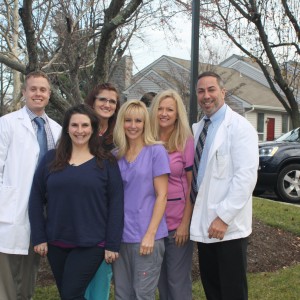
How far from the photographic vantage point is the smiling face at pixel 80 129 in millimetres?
3291

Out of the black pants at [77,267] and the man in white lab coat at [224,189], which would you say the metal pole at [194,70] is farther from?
the black pants at [77,267]

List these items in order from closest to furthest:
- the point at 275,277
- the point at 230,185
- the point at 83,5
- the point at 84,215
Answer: the point at 84,215 < the point at 230,185 < the point at 275,277 < the point at 83,5

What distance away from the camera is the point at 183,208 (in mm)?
3555

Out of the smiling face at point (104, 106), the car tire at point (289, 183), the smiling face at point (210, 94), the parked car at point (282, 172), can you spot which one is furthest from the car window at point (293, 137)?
the smiling face at point (104, 106)

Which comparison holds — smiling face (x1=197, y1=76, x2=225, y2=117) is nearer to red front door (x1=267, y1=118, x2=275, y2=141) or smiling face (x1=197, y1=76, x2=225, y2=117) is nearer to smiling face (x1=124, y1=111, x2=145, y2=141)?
smiling face (x1=124, y1=111, x2=145, y2=141)

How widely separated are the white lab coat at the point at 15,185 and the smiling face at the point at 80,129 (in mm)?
447

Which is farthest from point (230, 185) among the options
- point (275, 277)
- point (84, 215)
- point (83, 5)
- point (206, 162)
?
point (83, 5)

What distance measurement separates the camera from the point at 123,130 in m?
3.43

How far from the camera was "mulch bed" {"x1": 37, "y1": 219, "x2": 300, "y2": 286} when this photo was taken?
5253mm

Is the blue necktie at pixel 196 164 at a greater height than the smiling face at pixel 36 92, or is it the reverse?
the smiling face at pixel 36 92

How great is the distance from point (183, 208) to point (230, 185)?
0.44 meters

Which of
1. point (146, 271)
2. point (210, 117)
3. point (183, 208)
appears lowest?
point (146, 271)

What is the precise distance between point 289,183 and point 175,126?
22.4ft

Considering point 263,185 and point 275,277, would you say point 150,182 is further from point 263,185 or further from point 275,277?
point 263,185
